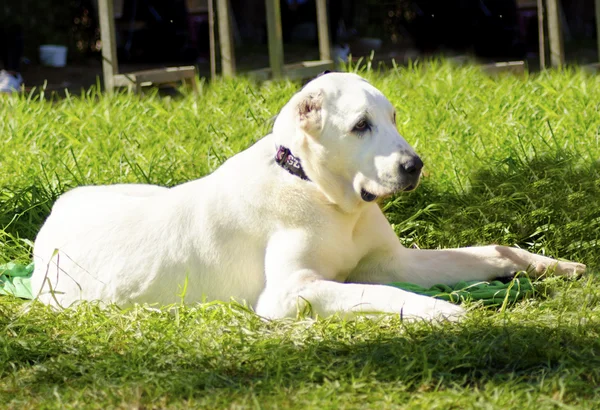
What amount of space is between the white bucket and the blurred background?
0.11 metres

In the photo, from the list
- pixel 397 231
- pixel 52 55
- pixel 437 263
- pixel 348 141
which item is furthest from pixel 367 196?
pixel 52 55

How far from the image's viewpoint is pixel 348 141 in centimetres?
350

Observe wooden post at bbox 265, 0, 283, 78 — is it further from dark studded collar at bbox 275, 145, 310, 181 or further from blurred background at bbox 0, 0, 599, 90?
dark studded collar at bbox 275, 145, 310, 181

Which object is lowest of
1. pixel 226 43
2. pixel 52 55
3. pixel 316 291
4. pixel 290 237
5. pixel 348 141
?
pixel 316 291

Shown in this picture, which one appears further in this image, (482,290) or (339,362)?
(482,290)

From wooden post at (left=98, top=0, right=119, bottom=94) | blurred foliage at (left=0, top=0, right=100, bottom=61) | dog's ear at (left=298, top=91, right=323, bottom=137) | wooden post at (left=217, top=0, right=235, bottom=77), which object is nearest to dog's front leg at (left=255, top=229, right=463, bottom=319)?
dog's ear at (left=298, top=91, right=323, bottom=137)

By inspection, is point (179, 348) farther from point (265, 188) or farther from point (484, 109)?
point (484, 109)

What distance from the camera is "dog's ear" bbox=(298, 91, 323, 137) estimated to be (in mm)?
3520

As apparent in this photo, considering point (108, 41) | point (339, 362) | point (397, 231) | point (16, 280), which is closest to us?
point (339, 362)

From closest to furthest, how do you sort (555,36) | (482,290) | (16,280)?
(482,290), (16,280), (555,36)

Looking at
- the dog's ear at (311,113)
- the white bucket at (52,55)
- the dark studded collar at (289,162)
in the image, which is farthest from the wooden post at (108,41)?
the white bucket at (52,55)

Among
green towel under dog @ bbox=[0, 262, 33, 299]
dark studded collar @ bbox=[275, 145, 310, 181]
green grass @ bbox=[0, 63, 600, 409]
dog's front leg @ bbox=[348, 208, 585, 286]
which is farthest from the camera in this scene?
green towel under dog @ bbox=[0, 262, 33, 299]

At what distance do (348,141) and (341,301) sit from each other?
61 centimetres

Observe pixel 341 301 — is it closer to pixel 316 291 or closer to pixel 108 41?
pixel 316 291
